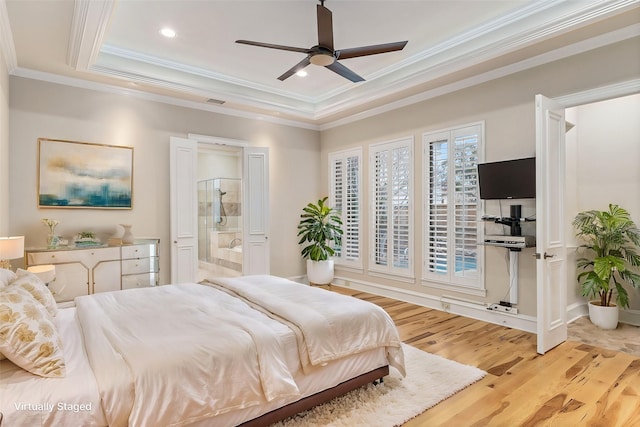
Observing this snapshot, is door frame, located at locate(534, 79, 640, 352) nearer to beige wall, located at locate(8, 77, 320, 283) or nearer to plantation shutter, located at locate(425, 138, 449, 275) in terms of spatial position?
plantation shutter, located at locate(425, 138, 449, 275)

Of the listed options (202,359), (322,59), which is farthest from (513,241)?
(202,359)

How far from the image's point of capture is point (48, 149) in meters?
4.26

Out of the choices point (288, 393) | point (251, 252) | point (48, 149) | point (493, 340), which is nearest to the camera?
point (288, 393)

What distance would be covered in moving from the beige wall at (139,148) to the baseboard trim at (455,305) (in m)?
1.59

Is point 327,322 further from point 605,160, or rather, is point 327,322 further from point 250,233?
point 605,160

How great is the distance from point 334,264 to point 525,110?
3865 mm

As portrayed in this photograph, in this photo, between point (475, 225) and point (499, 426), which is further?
point (475, 225)

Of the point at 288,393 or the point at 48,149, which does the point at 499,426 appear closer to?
the point at 288,393

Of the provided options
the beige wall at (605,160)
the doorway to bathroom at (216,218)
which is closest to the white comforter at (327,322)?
the beige wall at (605,160)

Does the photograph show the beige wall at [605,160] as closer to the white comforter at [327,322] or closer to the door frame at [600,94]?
the door frame at [600,94]

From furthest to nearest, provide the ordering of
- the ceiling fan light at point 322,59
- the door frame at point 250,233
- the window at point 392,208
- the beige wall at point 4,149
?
the door frame at point 250,233 → the window at point 392,208 → the beige wall at point 4,149 → the ceiling fan light at point 322,59

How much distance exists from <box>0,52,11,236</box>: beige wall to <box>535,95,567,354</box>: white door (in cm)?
526

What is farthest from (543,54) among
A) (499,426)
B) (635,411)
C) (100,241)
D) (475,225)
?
(100,241)

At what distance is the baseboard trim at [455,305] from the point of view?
3980 mm
